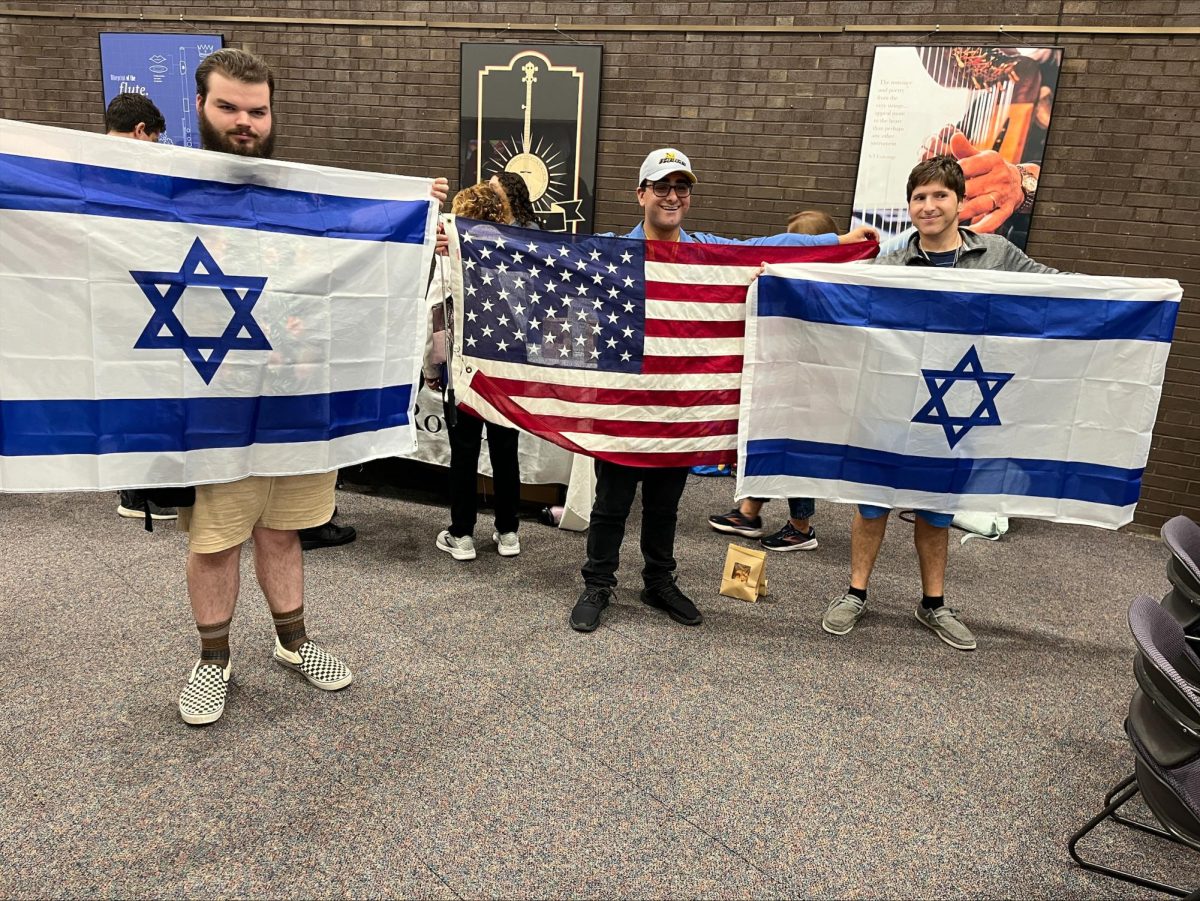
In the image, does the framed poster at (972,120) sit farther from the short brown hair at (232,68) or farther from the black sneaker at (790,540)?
the short brown hair at (232,68)

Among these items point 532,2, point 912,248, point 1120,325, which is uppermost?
point 532,2

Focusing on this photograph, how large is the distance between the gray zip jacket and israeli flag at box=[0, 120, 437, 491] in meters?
1.70

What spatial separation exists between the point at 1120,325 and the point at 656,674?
1.86 meters

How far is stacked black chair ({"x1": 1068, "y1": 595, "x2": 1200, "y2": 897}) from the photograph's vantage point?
1.44 metres

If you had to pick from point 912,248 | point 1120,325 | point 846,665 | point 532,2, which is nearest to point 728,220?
point 532,2

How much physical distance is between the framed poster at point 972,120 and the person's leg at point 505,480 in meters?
2.46

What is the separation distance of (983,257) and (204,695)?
279 centimetres

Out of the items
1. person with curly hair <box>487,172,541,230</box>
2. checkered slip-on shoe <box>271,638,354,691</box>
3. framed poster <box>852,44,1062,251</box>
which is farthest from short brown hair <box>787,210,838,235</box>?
checkered slip-on shoe <box>271,638,354,691</box>

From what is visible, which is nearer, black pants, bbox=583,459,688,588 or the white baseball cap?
the white baseball cap

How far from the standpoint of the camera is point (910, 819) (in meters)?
1.90

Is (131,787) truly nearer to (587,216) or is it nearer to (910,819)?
(910,819)

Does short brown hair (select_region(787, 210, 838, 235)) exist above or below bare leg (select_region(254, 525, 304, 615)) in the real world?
above

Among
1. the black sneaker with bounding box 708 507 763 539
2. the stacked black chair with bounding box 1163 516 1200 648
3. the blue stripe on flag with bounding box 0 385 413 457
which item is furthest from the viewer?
the black sneaker with bounding box 708 507 763 539

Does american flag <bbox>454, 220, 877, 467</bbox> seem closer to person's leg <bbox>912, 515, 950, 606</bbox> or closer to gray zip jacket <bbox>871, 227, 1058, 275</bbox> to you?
gray zip jacket <bbox>871, 227, 1058, 275</bbox>
